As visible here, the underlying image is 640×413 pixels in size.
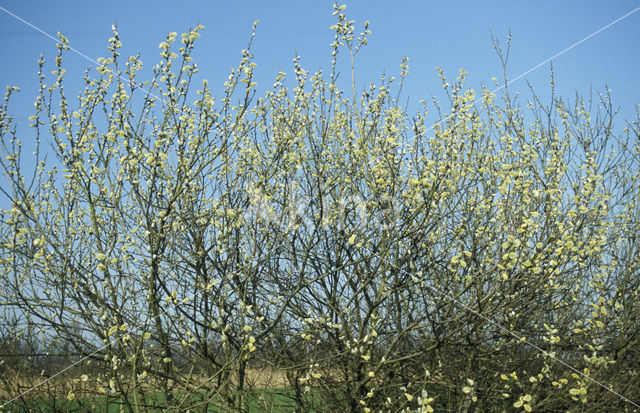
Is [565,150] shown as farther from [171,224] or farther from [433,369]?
[171,224]

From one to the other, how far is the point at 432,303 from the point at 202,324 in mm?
2692

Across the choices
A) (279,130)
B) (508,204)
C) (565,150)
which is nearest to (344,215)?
(279,130)

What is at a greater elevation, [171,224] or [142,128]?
[142,128]

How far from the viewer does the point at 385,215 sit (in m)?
5.50

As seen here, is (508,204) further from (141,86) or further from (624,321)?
(141,86)

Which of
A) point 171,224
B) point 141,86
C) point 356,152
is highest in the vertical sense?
point 141,86

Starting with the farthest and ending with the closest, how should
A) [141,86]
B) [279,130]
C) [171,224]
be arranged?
[279,130] → [141,86] → [171,224]

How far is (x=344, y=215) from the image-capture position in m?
6.09

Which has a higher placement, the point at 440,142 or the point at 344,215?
the point at 440,142

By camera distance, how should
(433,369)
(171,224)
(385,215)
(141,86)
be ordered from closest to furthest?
(171,224) → (141,86) → (385,215) → (433,369)

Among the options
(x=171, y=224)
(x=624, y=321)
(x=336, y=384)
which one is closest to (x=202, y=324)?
(x=171, y=224)

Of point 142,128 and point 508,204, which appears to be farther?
point 508,204

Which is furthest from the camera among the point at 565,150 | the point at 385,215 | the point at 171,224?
the point at 565,150

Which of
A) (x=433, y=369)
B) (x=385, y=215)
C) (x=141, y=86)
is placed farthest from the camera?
(x=433, y=369)
